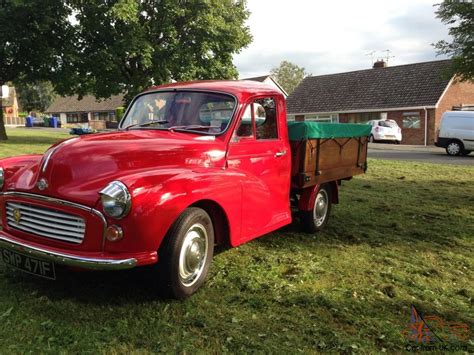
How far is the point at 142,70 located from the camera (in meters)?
22.4

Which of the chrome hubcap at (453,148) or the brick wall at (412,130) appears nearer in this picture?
the chrome hubcap at (453,148)

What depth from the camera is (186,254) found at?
11.6ft

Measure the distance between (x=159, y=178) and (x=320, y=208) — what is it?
3283 mm

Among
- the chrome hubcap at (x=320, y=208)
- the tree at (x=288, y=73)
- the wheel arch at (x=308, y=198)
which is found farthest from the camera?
the tree at (x=288, y=73)

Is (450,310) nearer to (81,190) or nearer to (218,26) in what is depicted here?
(81,190)

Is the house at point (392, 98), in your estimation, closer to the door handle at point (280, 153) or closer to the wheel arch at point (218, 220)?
the door handle at point (280, 153)

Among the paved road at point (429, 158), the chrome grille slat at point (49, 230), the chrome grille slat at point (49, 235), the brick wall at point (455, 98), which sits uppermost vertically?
the brick wall at point (455, 98)

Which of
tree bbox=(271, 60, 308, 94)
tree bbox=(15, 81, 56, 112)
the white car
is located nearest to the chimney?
the white car

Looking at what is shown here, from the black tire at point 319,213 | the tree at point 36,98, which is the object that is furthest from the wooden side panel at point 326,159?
the tree at point 36,98

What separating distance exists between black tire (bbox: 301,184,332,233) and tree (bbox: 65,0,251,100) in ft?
53.7

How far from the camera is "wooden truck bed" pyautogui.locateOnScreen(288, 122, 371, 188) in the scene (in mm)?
5168

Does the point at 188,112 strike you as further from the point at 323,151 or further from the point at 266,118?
the point at 323,151

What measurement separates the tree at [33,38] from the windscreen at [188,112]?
55.2 ft

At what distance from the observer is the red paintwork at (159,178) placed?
125 inches
